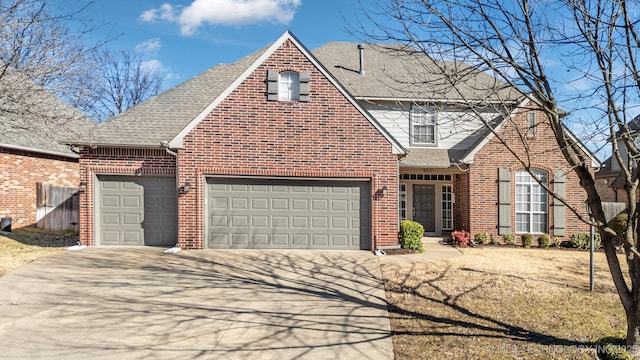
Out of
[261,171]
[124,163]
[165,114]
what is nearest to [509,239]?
[261,171]

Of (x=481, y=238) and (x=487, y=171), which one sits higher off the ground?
(x=487, y=171)

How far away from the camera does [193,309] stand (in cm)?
604

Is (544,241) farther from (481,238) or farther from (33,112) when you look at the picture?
(33,112)

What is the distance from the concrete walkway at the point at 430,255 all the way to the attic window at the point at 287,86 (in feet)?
17.3

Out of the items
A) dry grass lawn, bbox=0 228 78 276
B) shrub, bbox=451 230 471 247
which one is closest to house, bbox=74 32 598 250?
dry grass lawn, bbox=0 228 78 276

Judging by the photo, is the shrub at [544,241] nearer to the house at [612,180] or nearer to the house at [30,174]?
the house at [612,180]

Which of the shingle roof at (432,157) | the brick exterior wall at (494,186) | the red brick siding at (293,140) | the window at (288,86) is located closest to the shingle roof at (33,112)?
the red brick siding at (293,140)

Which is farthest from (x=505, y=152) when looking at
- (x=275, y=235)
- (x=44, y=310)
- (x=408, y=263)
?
(x=44, y=310)

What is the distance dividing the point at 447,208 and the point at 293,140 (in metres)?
7.55

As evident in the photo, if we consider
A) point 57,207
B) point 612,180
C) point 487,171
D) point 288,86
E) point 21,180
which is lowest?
point 57,207

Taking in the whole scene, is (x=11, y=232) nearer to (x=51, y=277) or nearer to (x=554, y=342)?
(x=51, y=277)

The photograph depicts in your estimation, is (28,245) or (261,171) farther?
(28,245)

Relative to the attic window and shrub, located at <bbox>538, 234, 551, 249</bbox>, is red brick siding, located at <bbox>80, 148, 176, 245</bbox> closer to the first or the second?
the attic window

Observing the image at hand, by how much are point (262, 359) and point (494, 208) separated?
10684mm
